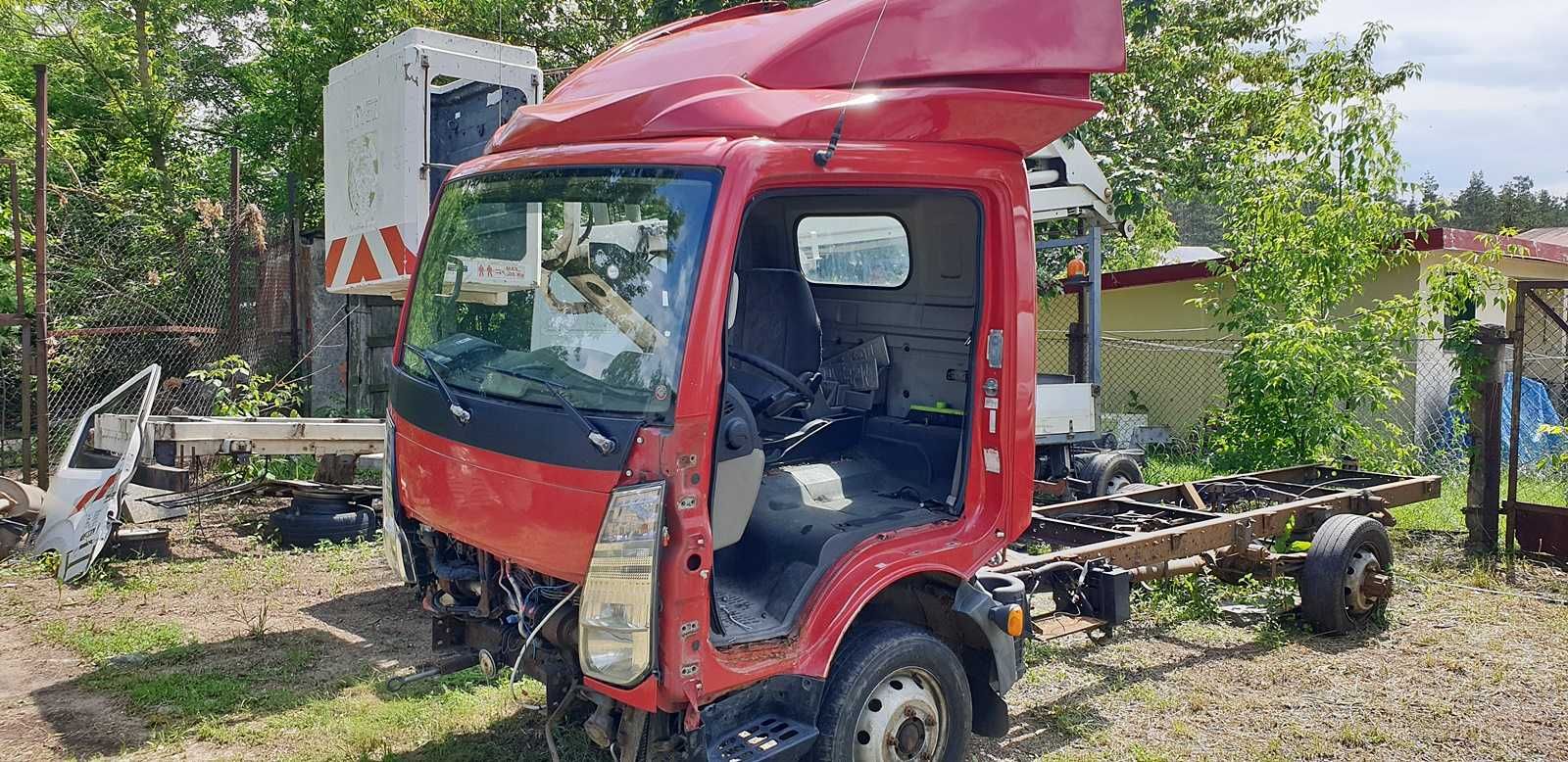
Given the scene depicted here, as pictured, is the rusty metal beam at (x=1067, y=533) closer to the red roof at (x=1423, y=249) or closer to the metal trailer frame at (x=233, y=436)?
the metal trailer frame at (x=233, y=436)

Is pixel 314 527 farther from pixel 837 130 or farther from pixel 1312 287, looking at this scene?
pixel 1312 287

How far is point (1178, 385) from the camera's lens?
14156 mm

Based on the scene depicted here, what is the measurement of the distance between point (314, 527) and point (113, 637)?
1937mm

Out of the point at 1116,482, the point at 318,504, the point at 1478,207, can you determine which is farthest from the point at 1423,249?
the point at 1478,207

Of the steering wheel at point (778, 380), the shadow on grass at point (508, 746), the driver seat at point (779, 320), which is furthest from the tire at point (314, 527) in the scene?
the steering wheel at point (778, 380)

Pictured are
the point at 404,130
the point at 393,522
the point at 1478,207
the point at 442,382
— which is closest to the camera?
the point at 442,382

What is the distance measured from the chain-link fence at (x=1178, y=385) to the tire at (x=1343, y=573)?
4380 millimetres

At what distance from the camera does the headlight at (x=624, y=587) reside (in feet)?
10.1

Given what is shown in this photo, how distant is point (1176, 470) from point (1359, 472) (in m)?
3.60

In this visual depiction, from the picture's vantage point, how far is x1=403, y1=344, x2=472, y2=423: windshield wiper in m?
3.53

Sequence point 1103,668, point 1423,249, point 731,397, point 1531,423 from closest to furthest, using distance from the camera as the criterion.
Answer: point 731,397, point 1103,668, point 1423,249, point 1531,423

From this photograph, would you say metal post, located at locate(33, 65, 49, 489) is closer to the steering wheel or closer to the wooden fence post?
the steering wheel

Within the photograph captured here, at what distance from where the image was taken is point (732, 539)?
3.62 meters

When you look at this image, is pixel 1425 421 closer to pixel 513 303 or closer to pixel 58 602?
pixel 513 303
